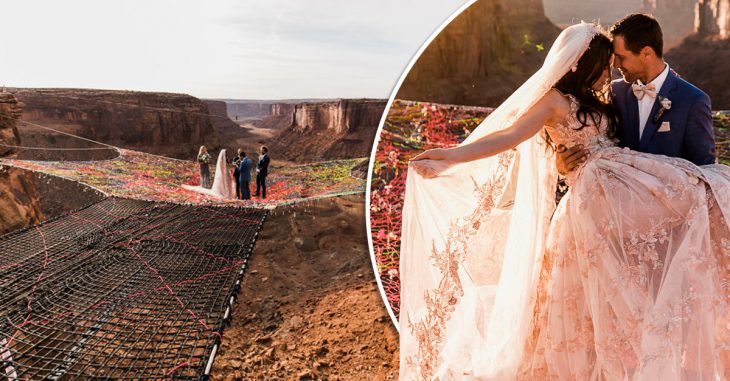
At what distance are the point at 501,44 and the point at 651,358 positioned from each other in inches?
75.7

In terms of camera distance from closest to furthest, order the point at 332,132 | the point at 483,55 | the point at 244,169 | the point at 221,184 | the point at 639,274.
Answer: the point at 639,274
the point at 483,55
the point at 244,169
the point at 221,184
the point at 332,132

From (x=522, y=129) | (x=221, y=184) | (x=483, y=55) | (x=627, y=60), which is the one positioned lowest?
(x=221, y=184)

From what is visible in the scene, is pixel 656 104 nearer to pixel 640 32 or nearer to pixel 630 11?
pixel 640 32

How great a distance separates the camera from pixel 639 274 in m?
1.20

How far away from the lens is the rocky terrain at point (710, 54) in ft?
7.67

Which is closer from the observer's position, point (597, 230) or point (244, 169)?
point (597, 230)

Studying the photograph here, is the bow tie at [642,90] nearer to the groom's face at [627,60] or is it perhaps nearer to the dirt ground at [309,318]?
the groom's face at [627,60]

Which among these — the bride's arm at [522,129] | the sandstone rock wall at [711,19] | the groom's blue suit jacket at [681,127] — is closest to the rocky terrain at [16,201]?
the bride's arm at [522,129]

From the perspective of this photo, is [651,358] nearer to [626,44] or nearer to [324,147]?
[626,44]

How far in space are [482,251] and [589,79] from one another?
0.70 m

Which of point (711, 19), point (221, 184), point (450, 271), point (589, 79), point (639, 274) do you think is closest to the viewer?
point (639, 274)

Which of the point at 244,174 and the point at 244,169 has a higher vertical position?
the point at 244,169

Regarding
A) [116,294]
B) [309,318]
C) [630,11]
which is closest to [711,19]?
[630,11]

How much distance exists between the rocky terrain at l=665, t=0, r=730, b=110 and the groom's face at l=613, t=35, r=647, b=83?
4.76 ft
